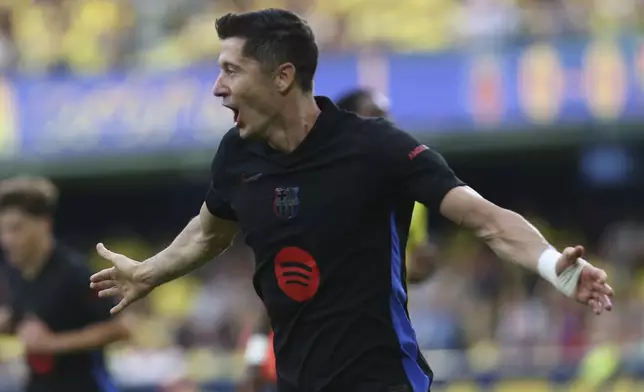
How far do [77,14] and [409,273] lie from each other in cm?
1250

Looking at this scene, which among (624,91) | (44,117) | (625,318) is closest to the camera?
(625,318)

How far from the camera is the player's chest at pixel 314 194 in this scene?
5305mm

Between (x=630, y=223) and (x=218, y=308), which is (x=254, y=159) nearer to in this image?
(x=218, y=308)

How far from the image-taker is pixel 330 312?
17.4ft

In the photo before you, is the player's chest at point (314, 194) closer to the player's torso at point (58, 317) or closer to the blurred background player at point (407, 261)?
the blurred background player at point (407, 261)

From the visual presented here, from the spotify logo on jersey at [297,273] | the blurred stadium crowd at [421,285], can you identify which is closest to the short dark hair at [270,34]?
the spotify logo on jersey at [297,273]

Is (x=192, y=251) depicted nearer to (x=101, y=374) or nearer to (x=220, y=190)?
(x=220, y=190)

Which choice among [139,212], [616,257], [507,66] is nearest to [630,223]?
[616,257]

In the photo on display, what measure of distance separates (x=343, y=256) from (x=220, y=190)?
2.02 ft

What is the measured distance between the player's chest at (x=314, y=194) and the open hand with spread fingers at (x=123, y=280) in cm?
60

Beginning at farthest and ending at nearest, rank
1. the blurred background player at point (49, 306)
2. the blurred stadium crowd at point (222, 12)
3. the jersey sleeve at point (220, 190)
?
1. the blurred stadium crowd at point (222, 12)
2. the blurred background player at point (49, 306)
3. the jersey sleeve at point (220, 190)

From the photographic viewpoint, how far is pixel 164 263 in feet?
19.1

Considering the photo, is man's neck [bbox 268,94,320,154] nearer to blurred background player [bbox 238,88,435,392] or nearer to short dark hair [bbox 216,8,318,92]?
short dark hair [bbox 216,8,318,92]

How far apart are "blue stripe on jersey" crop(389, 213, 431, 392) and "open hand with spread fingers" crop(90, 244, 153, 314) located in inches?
40.5
